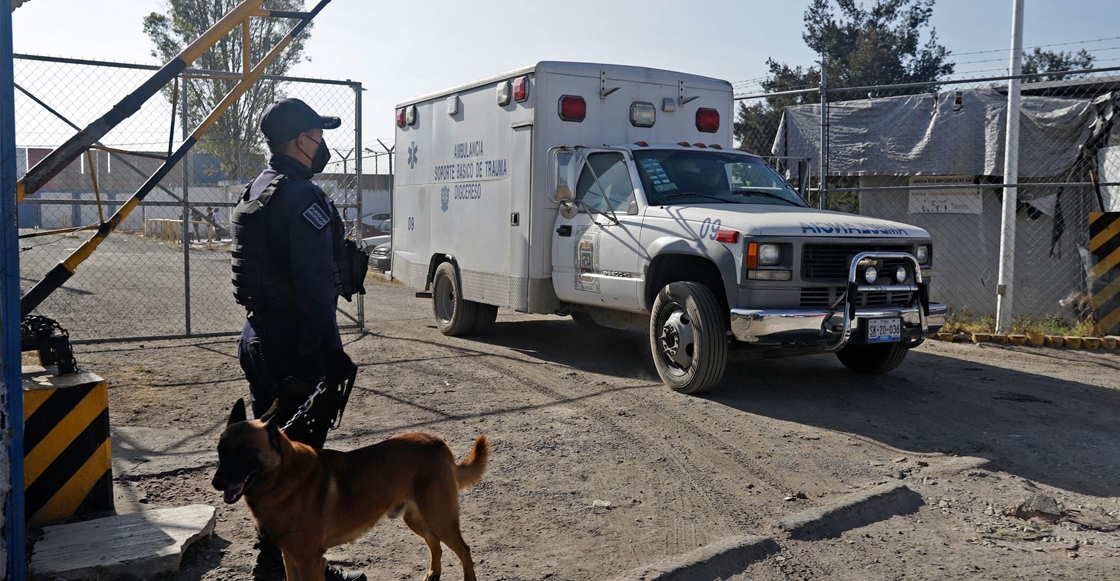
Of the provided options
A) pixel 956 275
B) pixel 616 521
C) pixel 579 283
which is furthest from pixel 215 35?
pixel 956 275

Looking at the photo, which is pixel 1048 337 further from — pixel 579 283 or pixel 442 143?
pixel 442 143

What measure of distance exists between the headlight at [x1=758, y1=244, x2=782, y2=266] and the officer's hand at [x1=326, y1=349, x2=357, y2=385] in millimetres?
3907

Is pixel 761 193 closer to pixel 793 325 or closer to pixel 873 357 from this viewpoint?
pixel 873 357

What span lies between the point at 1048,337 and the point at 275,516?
9097mm

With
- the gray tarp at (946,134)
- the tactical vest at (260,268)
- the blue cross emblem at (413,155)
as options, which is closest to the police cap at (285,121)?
the tactical vest at (260,268)

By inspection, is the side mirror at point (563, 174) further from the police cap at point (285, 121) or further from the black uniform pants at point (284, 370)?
the black uniform pants at point (284, 370)

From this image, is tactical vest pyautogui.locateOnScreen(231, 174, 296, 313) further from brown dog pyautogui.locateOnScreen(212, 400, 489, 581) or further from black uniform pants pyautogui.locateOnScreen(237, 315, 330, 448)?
brown dog pyautogui.locateOnScreen(212, 400, 489, 581)

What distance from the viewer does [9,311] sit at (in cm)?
319

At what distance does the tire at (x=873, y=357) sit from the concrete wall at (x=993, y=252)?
4.53 m

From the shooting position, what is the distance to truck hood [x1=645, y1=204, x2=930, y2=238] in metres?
6.57

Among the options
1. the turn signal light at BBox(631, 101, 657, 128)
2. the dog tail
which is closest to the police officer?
the dog tail

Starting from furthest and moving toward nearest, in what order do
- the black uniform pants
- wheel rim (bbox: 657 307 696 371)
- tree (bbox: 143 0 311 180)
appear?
tree (bbox: 143 0 311 180)
wheel rim (bbox: 657 307 696 371)
the black uniform pants

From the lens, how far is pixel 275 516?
3027 millimetres

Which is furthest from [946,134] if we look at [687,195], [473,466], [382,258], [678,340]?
[382,258]
